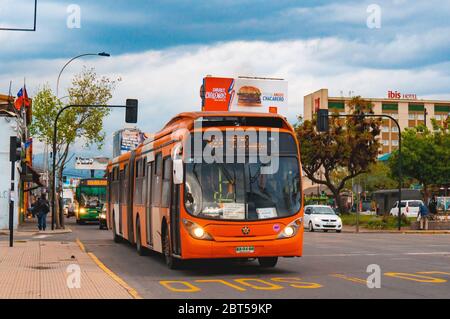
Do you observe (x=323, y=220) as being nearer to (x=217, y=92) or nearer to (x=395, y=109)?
(x=217, y=92)

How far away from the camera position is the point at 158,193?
18750mm

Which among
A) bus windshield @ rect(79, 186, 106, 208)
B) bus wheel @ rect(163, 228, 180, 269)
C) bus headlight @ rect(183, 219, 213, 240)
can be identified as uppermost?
bus windshield @ rect(79, 186, 106, 208)

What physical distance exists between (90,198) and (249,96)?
49900mm

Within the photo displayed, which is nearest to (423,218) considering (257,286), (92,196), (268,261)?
(92,196)

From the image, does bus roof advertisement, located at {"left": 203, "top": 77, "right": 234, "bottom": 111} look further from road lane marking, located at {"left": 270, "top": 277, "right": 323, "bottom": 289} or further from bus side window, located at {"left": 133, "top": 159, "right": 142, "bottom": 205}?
road lane marking, located at {"left": 270, "top": 277, "right": 323, "bottom": 289}

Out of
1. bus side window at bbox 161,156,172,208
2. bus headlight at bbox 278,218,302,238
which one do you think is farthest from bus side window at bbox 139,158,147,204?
bus headlight at bbox 278,218,302,238

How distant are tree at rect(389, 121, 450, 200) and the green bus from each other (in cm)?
3350

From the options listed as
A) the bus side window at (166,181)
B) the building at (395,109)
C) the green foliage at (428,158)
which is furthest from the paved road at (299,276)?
the building at (395,109)

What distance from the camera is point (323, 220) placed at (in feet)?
145

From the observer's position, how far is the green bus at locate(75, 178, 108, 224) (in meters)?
52.1

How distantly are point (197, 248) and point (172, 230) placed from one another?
120 centimetres

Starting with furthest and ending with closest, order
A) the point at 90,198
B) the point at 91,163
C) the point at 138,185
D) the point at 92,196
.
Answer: the point at 91,163 < the point at 90,198 < the point at 92,196 < the point at 138,185
